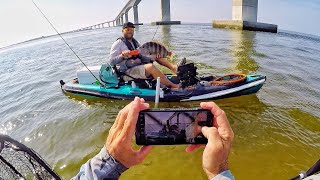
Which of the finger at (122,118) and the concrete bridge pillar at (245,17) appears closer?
the finger at (122,118)

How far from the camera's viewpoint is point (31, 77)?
16.4 metres

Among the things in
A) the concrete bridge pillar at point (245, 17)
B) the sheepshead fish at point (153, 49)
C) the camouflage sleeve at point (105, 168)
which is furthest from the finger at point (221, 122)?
the concrete bridge pillar at point (245, 17)

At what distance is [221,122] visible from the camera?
164 centimetres

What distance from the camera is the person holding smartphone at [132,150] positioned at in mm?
1522

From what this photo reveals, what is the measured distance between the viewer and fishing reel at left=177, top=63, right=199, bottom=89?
8.41m

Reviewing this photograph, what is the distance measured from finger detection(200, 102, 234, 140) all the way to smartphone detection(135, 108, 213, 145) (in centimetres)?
8

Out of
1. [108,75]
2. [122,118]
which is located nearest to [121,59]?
[108,75]

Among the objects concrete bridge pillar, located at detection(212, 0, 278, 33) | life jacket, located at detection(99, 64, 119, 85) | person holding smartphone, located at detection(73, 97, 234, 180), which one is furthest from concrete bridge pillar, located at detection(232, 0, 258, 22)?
person holding smartphone, located at detection(73, 97, 234, 180)

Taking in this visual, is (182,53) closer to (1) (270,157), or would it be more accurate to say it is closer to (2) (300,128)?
(2) (300,128)

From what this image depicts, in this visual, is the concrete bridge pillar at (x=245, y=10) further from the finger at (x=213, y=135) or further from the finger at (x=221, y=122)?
the finger at (x=213, y=135)

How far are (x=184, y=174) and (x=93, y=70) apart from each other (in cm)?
575

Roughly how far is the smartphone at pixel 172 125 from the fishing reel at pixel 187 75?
6453mm

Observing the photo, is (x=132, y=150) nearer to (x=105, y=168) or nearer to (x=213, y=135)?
(x=105, y=168)

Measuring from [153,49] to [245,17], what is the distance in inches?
1250
